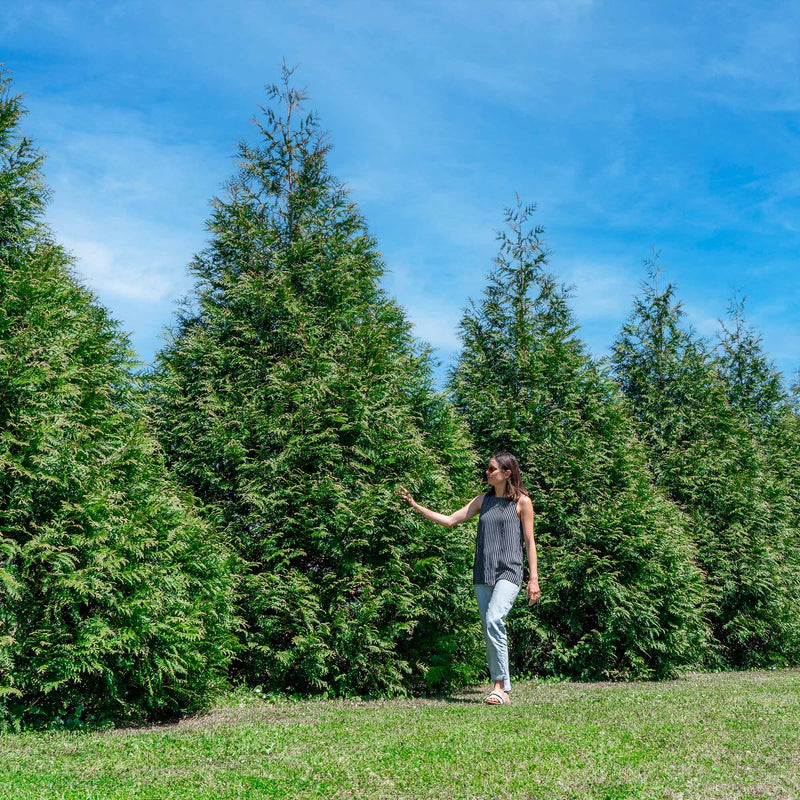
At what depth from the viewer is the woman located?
738cm

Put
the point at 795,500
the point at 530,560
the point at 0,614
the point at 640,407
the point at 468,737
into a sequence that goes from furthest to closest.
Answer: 1. the point at 795,500
2. the point at 640,407
3. the point at 530,560
4. the point at 0,614
5. the point at 468,737

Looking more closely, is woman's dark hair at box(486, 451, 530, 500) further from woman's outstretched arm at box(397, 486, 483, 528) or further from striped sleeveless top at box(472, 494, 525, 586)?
woman's outstretched arm at box(397, 486, 483, 528)

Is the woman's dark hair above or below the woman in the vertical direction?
above

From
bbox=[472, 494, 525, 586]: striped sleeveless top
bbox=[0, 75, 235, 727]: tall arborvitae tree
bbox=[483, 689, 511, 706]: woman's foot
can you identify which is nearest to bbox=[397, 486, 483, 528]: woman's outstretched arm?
bbox=[472, 494, 525, 586]: striped sleeveless top

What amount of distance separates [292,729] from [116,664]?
1655mm

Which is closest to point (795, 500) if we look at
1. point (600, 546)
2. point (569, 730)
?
point (600, 546)

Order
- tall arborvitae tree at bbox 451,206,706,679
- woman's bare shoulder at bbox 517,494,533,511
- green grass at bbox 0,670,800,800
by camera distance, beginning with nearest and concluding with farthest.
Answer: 1. green grass at bbox 0,670,800,800
2. woman's bare shoulder at bbox 517,494,533,511
3. tall arborvitae tree at bbox 451,206,706,679

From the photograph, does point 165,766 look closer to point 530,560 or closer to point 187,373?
point 530,560

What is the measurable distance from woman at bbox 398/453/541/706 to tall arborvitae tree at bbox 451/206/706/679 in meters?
2.73

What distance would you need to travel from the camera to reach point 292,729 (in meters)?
A: 6.05

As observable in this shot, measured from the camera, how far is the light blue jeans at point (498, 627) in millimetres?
7352

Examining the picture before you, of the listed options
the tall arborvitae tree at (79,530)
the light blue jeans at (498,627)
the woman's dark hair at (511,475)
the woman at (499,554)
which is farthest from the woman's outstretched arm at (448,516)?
the tall arborvitae tree at (79,530)

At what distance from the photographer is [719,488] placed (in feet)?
41.9

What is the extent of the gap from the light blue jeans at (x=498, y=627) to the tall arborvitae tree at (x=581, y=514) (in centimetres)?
271
